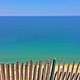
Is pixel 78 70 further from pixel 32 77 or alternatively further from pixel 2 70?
pixel 2 70

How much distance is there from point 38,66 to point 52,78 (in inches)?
7.9

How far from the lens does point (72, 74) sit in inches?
128

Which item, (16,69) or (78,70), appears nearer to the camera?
(16,69)

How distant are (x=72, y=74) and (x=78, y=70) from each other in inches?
6.4

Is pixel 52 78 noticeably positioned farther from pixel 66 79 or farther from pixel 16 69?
pixel 16 69

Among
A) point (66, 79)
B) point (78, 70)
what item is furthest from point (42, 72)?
point (78, 70)

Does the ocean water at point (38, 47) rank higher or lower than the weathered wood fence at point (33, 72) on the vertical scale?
lower

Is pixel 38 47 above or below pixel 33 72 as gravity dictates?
below

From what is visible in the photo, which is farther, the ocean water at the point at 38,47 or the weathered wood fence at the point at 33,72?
the ocean water at the point at 38,47

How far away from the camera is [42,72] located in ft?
10.3

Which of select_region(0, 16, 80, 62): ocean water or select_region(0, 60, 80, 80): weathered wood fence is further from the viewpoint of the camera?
select_region(0, 16, 80, 62): ocean water

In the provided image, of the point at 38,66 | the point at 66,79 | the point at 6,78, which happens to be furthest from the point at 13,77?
the point at 66,79

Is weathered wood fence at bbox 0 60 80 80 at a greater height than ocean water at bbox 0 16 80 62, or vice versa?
weathered wood fence at bbox 0 60 80 80

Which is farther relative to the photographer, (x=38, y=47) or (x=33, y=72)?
(x=38, y=47)
